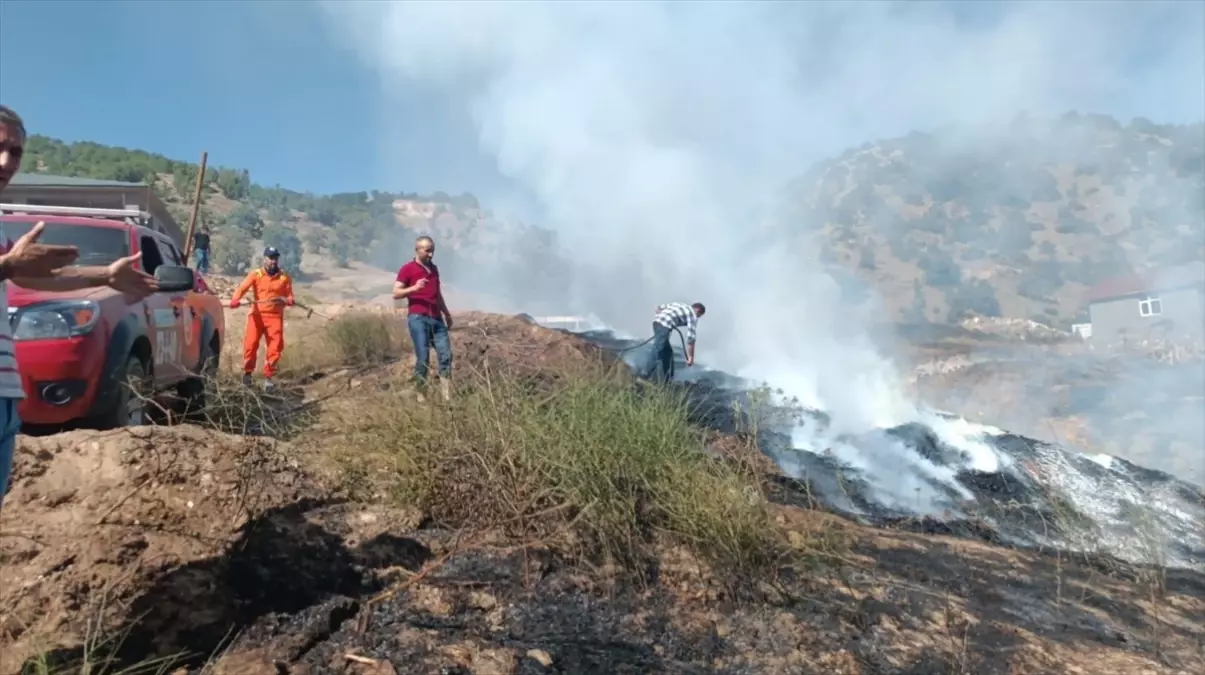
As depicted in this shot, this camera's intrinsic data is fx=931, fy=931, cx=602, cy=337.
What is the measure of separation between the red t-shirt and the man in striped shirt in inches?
136

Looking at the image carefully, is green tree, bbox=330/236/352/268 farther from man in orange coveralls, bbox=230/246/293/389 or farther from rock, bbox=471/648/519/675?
rock, bbox=471/648/519/675

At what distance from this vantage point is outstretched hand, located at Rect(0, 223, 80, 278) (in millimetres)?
2193

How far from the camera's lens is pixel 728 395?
430 inches

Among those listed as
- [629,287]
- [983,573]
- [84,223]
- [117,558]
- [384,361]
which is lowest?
[983,573]

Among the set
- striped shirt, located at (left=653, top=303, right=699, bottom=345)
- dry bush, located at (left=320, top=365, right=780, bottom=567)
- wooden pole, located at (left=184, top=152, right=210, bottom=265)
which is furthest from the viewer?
wooden pole, located at (left=184, top=152, right=210, bottom=265)

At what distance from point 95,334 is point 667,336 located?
670 centimetres

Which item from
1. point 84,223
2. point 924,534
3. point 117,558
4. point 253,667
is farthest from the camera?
point 924,534

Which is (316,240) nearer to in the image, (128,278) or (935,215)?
(128,278)

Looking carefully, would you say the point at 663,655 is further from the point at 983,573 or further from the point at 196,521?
the point at 983,573

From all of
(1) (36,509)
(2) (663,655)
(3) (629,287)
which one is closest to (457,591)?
(2) (663,655)

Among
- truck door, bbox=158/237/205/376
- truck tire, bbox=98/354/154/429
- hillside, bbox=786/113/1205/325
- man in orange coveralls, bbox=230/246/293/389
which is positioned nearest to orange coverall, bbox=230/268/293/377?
man in orange coveralls, bbox=230/246/293/389

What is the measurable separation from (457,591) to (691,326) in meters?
7.19

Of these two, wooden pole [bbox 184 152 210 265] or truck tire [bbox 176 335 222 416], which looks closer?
truck tire [bbox 176 335 222 416]

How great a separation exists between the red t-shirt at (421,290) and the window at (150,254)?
1707 mm
